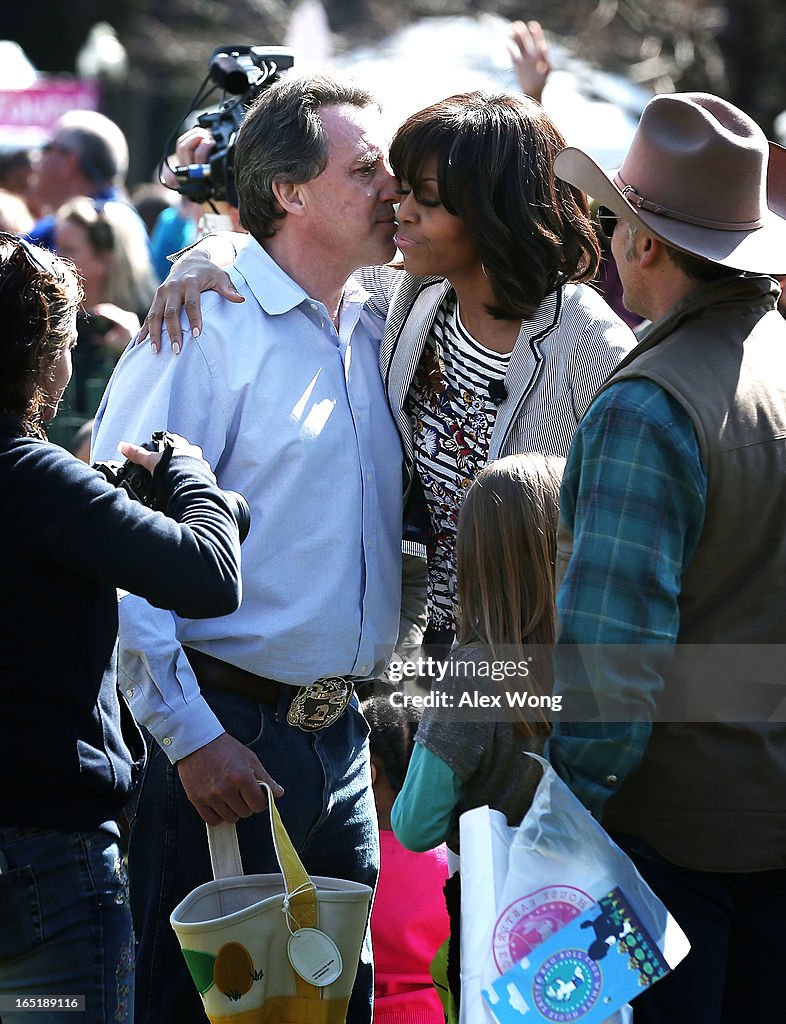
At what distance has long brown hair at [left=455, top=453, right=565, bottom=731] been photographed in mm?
2391

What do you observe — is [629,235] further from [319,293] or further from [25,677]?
[25,677]

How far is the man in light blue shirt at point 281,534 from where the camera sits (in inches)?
104

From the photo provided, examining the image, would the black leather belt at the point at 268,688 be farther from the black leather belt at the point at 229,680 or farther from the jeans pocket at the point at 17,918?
the jeans pocket at the point at 17,918

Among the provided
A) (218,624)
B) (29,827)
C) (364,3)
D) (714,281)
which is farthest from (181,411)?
(364,3)

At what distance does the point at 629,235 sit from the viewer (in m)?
2.24

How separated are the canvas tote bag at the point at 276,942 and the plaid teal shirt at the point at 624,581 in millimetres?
592

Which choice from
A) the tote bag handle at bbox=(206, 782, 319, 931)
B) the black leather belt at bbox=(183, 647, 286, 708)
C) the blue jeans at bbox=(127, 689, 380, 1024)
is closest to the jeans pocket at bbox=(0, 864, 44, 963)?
the tote bag handle at bbox=(206, 782, 319, 931)

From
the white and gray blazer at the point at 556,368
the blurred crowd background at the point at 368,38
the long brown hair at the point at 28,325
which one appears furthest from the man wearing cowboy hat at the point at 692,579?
→ the blurred crowd background at the point at 368,38

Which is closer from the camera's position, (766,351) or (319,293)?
(766,351)

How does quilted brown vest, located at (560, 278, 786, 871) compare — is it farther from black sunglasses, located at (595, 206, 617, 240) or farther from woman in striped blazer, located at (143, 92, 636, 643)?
black sunglasses, located at (595, 206, 617, 240)

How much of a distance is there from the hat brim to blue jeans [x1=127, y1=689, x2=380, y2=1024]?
1.21m

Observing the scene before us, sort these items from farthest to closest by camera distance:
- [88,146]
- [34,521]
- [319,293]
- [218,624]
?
[88,146], [319,293], [218,624], [34,521]

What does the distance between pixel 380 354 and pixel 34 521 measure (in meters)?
1.20

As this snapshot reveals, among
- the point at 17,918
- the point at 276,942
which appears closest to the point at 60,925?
the point at 17,918
